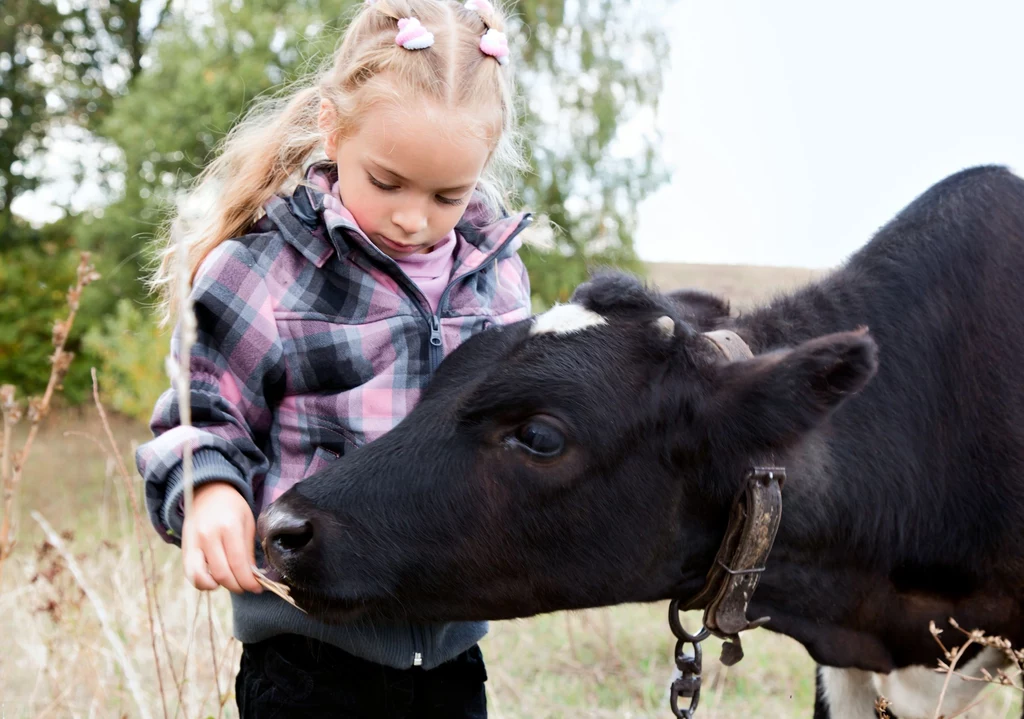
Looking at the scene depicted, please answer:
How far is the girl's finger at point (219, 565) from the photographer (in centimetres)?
194

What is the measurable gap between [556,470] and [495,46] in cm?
111

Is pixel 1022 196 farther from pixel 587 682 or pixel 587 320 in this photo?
pixel 587 682

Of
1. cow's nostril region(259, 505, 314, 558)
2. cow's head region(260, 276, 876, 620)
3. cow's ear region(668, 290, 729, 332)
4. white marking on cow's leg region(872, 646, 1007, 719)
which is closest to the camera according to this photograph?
cow's nostril region(259, 505, 314, 558)

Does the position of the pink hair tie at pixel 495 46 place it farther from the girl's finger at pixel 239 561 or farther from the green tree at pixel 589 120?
the green tree at pixel 589 120

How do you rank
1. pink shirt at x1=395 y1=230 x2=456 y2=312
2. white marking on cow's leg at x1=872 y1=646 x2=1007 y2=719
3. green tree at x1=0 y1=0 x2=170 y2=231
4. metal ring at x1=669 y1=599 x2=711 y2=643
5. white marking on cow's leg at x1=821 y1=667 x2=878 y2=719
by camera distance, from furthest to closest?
green tree at x1=0 y1=0 x2=170 y2=231
white marking on cow's leg at x1=821 y1=667 x2=878 y2=719
white marking on cow's leg at x1=872 y1=646 x2=1007 y2=719
pink shirt at x1=395 y1=230 x2=456 y2=312
metal ring at x1=669 y1=599 x2=711 y2=643

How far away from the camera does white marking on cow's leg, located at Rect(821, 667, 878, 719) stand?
3.21m

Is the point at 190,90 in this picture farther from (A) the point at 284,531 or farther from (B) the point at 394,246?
(A) the point at 284,531

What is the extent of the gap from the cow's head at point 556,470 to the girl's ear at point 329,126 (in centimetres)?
65

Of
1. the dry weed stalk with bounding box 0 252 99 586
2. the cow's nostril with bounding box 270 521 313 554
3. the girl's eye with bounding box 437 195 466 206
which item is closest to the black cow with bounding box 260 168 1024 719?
the cow's nostril with bounding box 270 521 313 554

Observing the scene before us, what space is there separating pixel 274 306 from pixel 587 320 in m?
0.74

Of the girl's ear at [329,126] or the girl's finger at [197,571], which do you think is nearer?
the girl's finger at [197,571]

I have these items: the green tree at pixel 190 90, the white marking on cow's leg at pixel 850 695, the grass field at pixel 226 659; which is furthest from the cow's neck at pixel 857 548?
the green tree at pixel 190 90

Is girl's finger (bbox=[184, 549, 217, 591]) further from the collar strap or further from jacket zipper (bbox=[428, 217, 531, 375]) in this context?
the collar strap

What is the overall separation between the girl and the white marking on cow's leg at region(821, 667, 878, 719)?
131 cm
